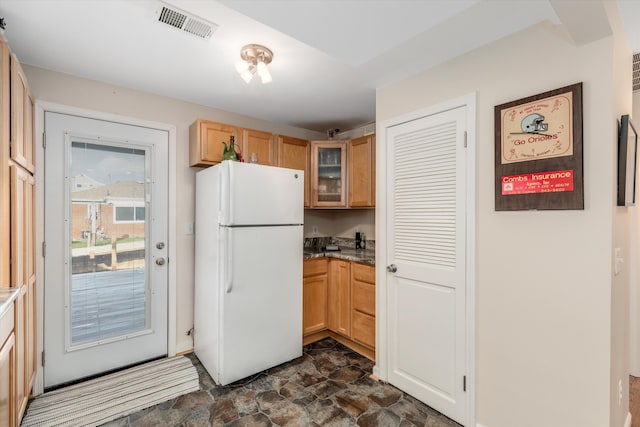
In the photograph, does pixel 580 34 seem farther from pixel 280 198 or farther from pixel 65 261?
pixel 65 261

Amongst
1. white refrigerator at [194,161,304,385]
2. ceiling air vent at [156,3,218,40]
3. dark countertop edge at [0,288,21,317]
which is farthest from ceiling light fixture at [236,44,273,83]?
dark countertop edge at [0,288,21,317]

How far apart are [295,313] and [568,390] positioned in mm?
1939

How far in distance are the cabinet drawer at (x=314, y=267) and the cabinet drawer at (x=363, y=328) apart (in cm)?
54

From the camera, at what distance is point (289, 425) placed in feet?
6.27

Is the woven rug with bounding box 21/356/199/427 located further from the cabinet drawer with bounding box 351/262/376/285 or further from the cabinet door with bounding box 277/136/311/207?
the cabinet door with bounding box 277/136/311/207

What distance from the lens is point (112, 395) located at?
7.18 feet

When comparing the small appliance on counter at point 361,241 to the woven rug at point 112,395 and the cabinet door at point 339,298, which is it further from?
the woven rug at point 112,395

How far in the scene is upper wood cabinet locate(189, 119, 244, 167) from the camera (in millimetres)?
2713

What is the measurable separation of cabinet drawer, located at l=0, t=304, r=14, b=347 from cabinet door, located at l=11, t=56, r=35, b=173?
0.83m

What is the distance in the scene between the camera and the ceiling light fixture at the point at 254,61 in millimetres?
1916

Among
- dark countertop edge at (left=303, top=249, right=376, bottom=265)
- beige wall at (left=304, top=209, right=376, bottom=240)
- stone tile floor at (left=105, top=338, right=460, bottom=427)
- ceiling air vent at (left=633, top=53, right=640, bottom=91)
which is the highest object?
ceiling air vent at (left=633, top=53, right=640, bottom=91)

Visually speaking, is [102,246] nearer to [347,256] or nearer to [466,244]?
[347,256]

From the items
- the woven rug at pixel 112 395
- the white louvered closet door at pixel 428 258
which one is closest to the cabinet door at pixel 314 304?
the white louvered closet door at pixel 428 258

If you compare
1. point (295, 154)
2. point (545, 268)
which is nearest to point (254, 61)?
point (295, 154)
